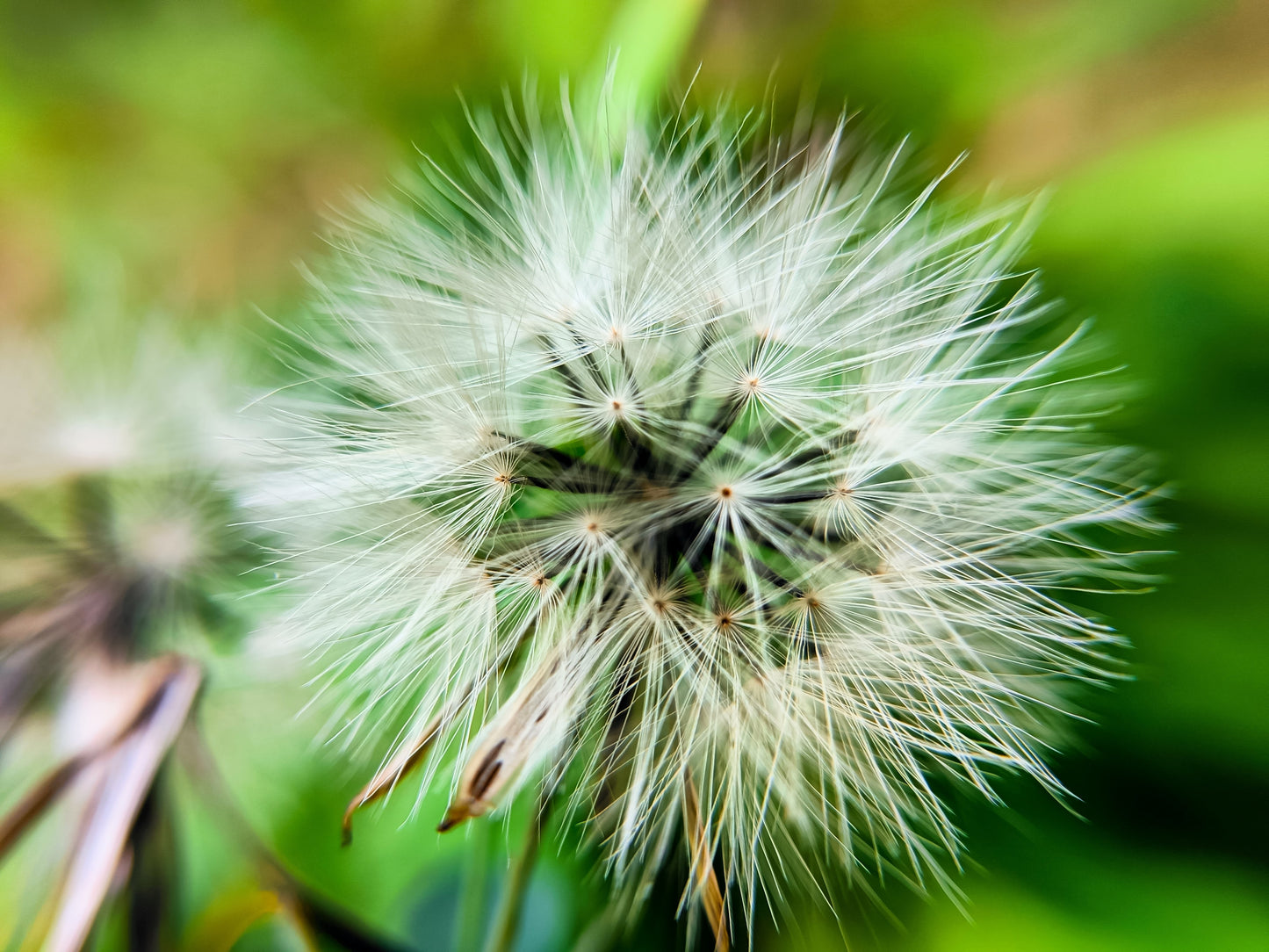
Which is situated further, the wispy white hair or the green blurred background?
the green blurred background

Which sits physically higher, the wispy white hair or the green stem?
the wispy white hair

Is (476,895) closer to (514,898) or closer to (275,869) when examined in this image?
(514,898)

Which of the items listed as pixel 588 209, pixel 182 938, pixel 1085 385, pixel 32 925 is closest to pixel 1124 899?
pixel 1085 385

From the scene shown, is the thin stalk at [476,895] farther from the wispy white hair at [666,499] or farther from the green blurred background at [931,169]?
the wispy white hair at [666,499]

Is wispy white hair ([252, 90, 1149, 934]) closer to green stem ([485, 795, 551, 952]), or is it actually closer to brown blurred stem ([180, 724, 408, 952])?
green stem ([485, 795, 551, 952])

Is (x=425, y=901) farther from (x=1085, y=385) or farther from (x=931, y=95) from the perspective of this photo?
(x=931, y=95)

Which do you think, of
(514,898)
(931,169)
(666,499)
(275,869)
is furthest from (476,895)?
(931,169)

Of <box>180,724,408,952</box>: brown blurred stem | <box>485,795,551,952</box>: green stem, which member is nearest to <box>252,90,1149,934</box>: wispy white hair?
<box>485,795,551,952</box>: green stem
